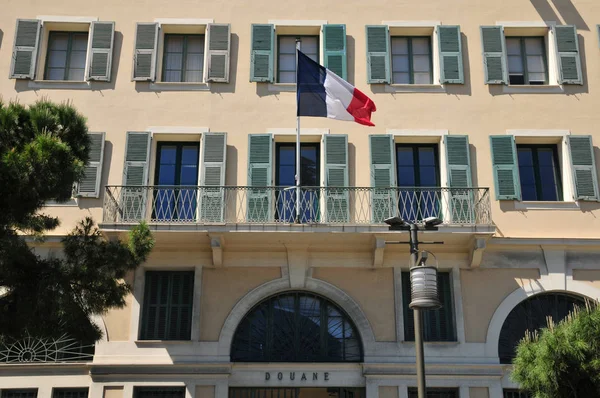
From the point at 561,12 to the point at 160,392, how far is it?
1320 centimetres

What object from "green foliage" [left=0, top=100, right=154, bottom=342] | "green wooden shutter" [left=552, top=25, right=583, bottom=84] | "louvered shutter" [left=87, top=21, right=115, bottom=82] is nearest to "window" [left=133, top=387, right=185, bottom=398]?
"green foliage" [left=0, top=100, right=154, bottom=342]

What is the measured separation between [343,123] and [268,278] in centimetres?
413

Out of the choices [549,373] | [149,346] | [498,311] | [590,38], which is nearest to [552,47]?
[590,38]

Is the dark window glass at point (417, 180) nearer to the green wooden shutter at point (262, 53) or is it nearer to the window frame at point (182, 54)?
the green wooden shutter at point (262, 53)

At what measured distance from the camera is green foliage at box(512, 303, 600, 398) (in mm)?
11125

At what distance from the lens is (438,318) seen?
16625mm

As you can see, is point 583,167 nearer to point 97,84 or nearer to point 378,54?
point 378,54

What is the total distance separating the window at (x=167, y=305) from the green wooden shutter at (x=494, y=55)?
855 cm

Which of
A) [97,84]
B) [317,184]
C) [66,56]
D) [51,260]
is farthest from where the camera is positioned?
[66,56]

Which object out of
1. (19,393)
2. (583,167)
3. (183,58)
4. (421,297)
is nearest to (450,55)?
(583,167)

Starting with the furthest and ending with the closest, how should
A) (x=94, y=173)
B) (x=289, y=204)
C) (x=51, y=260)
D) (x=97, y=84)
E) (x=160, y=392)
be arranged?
(x=97, y=84) → (x=94, y=173) → (x=289, y=204) → (x=160, y=392) → (x=51, y=260)

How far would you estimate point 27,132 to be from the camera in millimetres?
11625

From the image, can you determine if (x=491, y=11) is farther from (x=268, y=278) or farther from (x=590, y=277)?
(x=268, y=278)

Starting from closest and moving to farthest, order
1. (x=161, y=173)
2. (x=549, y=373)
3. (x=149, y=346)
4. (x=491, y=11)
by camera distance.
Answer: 1. (x=549, y=373)
2. (x=149, y=346)
3. (x=161, y=173)
4. (x=491, y=11)
